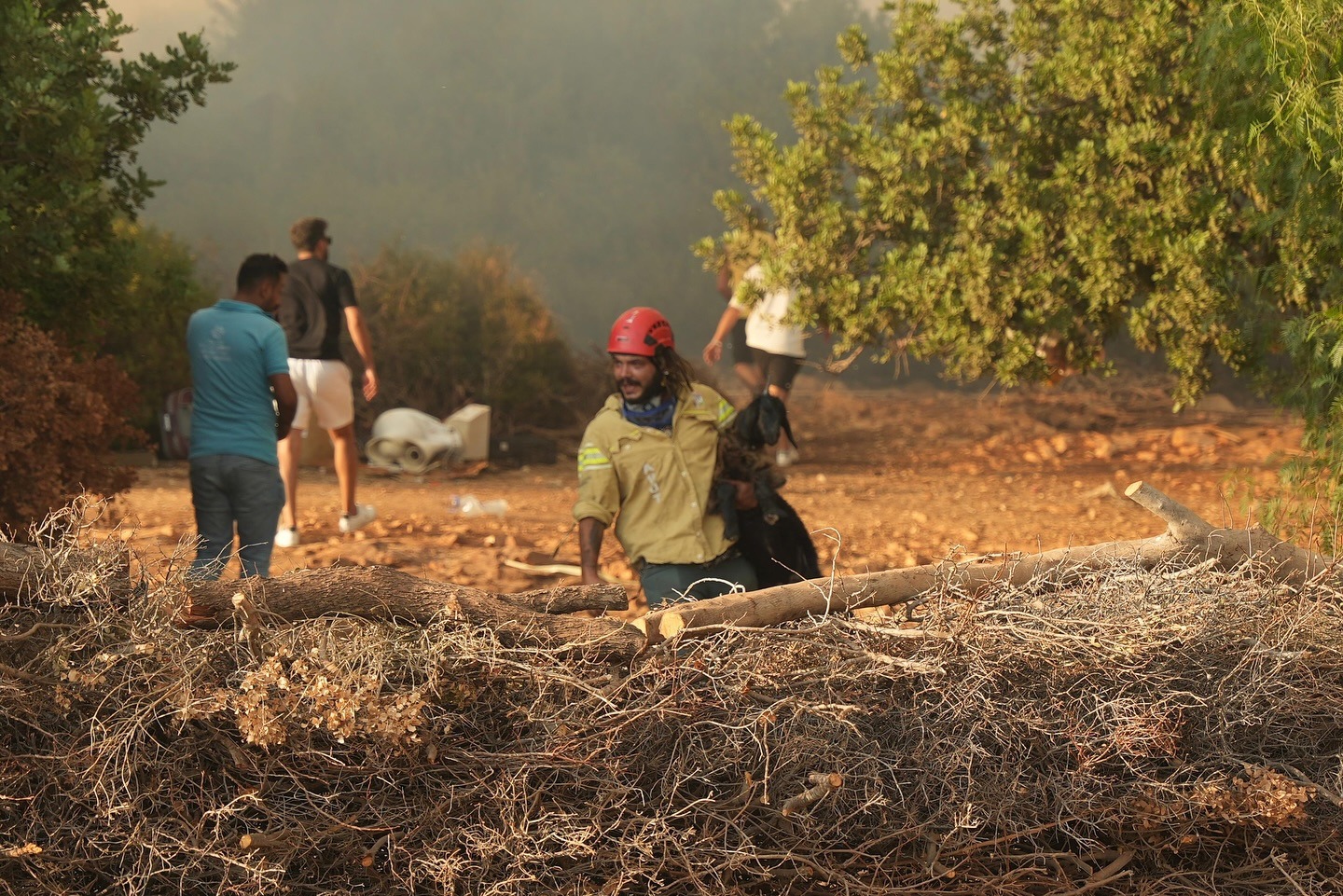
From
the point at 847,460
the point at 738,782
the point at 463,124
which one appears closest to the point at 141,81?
the point at 738,782

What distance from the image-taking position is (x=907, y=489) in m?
9.46

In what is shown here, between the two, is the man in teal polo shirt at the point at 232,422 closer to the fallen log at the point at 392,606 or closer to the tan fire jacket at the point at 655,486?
the tan fire jacket at the point at 655,486

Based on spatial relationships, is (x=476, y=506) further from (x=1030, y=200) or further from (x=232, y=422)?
(x=1030, y=200)

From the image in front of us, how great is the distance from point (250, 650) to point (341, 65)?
20056mm

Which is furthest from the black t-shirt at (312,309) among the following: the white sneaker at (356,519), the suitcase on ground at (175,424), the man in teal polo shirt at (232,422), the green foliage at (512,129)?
the green foliage at (512,129)

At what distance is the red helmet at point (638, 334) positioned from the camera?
4406 millimetres

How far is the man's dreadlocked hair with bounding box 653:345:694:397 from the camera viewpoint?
4.56 metres

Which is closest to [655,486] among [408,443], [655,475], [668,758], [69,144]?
[655,475]

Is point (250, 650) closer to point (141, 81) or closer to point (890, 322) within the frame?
point (141, 81)

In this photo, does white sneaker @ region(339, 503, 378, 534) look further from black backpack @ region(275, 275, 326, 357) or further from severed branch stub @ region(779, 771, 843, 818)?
severed branch stub @ region(779, 771, 843, 818)

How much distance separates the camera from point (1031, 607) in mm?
3225

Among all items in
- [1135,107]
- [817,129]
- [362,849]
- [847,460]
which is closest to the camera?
[362,849]

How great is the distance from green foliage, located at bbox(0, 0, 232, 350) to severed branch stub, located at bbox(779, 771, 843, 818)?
3.53 meters

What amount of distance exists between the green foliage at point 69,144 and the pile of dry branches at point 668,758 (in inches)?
91.4
